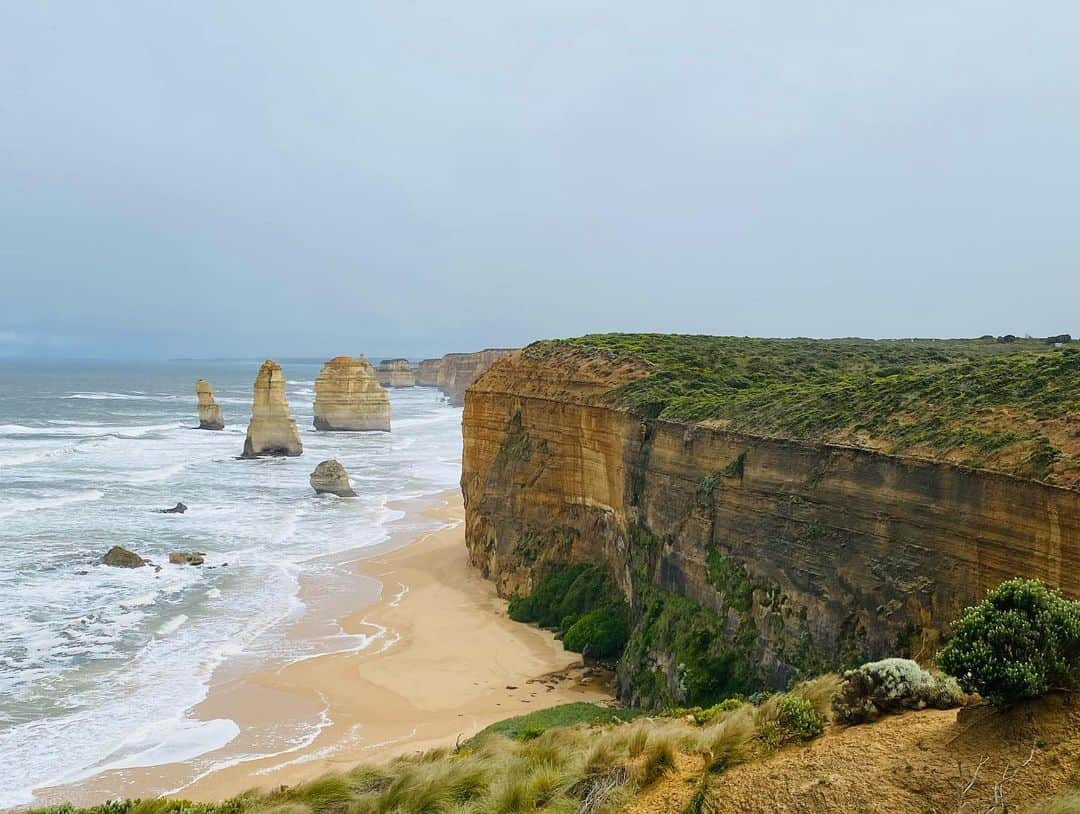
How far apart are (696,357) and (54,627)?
20.0 metres

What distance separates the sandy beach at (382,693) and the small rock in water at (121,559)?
675 cm

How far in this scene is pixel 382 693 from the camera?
19562mm

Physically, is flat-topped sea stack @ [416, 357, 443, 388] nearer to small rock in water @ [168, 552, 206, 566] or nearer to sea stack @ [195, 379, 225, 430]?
sea stack @ [195, 379, 225, 430]

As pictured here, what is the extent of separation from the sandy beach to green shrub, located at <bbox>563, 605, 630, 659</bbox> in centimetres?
43

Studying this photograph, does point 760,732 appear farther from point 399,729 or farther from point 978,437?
point 399,729

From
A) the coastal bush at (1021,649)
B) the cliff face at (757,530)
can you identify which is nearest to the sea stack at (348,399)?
the cliff face at (757,530)

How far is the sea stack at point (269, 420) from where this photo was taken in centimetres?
6056

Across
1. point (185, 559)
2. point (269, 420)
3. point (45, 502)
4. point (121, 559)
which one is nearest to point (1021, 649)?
point (185, 559)

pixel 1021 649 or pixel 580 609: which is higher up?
pixel 1021 649

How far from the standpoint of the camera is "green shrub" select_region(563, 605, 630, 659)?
21.1 m

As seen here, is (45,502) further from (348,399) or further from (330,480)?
(348,399)

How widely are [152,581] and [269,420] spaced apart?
113ft

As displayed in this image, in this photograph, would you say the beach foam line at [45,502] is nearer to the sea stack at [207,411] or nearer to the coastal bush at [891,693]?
the sea stack at [207,411]

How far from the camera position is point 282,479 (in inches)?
2035
